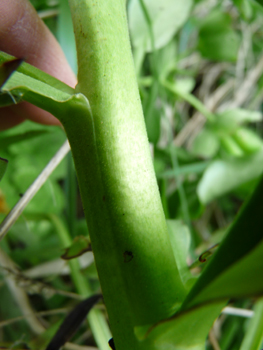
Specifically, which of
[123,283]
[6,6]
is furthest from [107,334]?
[6,6]

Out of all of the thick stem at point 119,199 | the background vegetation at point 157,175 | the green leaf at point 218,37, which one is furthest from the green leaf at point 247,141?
the thick stem at point 119,199

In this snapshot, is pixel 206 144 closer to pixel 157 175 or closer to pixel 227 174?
pixel 227 174

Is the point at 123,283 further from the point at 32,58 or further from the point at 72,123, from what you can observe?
the point at 32,58

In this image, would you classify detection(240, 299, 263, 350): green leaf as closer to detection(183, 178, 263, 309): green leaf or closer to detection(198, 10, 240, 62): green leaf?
detection(183, 178, 263, 309): green leaf

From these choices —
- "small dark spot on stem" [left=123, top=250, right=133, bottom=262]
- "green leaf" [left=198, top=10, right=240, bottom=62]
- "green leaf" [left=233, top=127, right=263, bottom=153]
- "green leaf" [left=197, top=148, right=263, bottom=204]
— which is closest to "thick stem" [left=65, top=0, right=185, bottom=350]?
"small dark spot on stem" [left=123, top=250, right=133, bottom=262]

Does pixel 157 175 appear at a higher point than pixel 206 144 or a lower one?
higher

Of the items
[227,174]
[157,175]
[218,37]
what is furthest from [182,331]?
[218,37]
